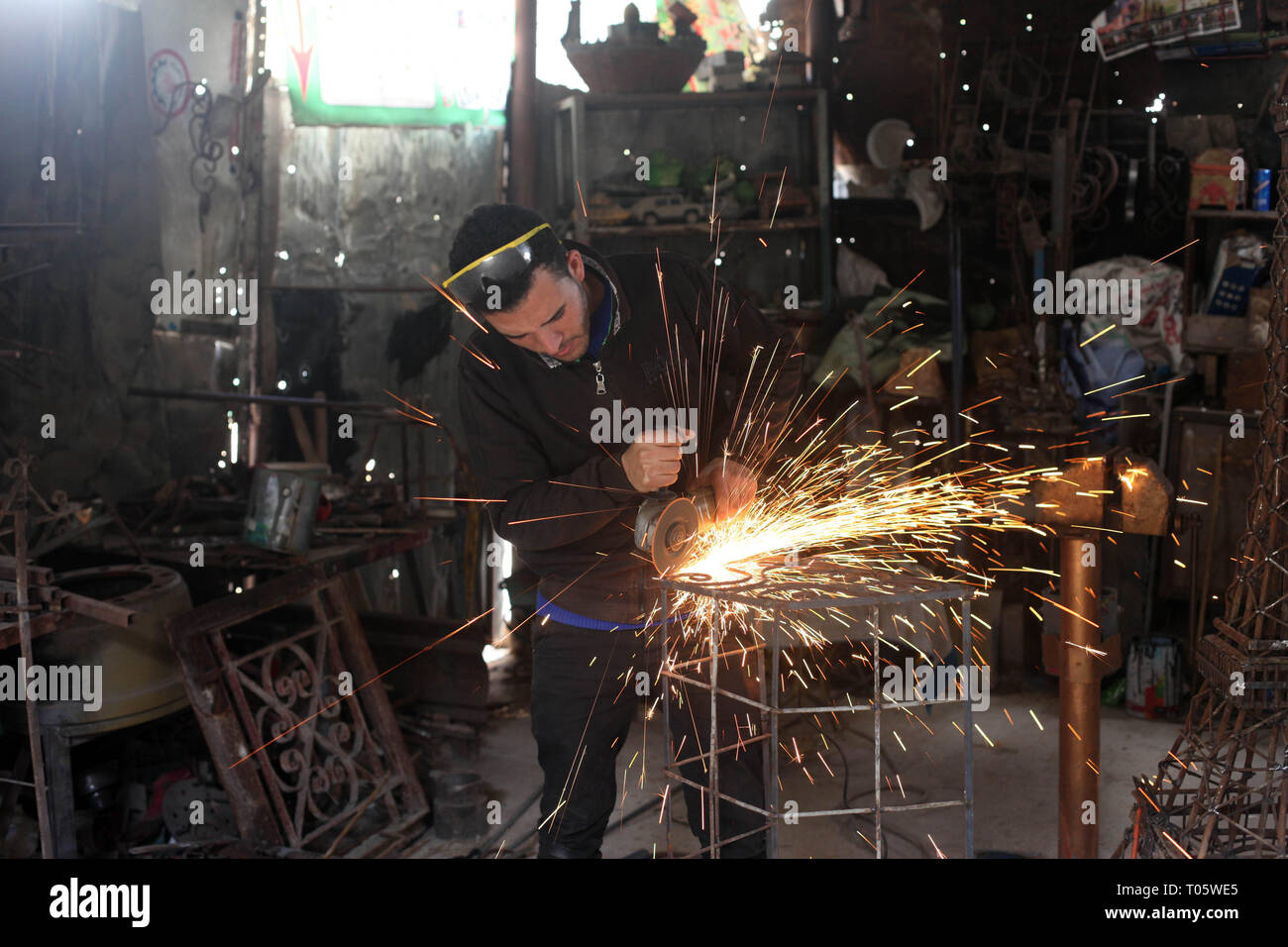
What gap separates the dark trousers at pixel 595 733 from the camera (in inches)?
128

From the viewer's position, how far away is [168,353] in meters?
6.30

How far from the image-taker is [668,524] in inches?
114

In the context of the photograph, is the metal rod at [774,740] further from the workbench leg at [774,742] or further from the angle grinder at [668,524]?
the angle grinder at [668,524]

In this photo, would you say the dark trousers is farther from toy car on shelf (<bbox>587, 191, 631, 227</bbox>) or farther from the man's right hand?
toy car on shelf (<bbox>587, 191, 631, 227</bbox>)

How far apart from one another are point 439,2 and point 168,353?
105 inches

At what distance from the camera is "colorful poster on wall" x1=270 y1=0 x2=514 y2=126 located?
6789mm

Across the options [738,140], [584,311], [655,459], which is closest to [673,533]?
[655,459]

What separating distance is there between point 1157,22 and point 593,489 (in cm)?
545

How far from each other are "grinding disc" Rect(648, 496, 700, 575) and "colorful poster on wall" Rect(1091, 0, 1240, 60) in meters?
5.36

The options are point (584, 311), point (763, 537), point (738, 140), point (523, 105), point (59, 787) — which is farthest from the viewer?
point (738, 140)

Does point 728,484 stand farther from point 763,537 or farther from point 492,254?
point 492,254

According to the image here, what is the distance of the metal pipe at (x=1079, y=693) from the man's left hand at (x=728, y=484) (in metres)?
0.91

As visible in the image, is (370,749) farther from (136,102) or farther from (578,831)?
(136,102)

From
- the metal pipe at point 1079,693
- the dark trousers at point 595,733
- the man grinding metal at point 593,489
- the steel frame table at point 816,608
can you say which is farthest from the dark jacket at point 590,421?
the metal pipe at point 1079,693
